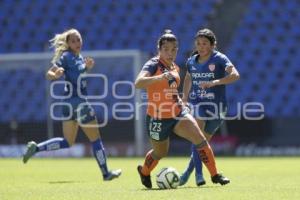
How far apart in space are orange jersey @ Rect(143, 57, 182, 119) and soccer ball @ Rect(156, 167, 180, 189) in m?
0.62

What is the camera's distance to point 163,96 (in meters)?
8.93

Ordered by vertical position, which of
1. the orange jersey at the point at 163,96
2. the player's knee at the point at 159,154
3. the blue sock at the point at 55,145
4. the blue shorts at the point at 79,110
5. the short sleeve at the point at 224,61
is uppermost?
A: the short sleeve at the point at 224,61

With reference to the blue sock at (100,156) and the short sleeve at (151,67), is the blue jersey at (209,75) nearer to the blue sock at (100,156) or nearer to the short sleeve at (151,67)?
the short sleeve at (151,67)

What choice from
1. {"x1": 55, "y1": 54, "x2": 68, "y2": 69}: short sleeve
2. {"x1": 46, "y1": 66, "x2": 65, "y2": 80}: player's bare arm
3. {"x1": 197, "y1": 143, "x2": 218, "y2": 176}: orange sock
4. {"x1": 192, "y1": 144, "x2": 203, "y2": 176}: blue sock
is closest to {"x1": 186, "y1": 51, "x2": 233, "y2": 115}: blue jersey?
{"x1": 192, "y1": 144, "x2": 203, "y2": 176}: blue sock

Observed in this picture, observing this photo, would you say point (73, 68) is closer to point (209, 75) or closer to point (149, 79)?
point (209, 75)

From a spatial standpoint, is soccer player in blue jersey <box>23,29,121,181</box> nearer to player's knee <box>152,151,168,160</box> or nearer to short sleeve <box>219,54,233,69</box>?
player's knee <box>152,151,168,160</box>

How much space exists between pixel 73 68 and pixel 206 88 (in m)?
2.28

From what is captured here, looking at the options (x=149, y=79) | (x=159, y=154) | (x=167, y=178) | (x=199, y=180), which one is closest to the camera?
(x=149, y=79)

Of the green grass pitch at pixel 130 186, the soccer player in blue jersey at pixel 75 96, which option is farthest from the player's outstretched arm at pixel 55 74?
the green grass pitch at pixel 130 186

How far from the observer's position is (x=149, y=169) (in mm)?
9312

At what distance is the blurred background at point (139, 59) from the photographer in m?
20.5

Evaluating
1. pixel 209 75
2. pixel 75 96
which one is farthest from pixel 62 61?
pixel 209 75

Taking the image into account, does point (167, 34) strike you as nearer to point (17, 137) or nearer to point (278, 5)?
point (17, 137)

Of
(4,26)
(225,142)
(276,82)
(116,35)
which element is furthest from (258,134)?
(4,26)
